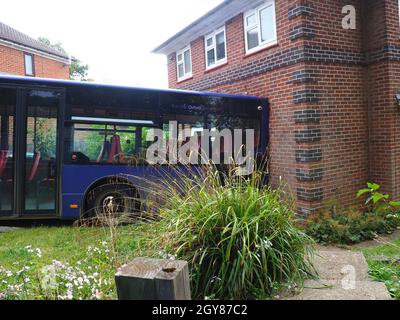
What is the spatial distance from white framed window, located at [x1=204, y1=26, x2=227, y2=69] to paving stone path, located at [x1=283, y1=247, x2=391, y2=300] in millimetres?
7780

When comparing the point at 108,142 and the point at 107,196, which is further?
the point at 107,196

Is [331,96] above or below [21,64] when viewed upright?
below

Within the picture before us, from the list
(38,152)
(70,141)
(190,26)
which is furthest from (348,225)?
(190,26)

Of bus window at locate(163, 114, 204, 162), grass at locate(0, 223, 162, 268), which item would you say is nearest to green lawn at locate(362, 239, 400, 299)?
grass at locate(0, 223, 162, 268)

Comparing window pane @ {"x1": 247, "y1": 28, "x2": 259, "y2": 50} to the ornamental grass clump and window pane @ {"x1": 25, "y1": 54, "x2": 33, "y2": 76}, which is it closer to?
the ornamental grass clump

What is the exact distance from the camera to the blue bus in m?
6.86

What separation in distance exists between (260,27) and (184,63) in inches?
201

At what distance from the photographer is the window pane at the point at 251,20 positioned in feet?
32.2

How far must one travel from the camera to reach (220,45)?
1154 centimetres

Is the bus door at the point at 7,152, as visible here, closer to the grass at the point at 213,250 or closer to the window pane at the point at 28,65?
the grass at the point at 213,250

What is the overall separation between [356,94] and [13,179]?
23.7 ft

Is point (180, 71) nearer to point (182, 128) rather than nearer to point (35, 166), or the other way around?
point (182, 128)
